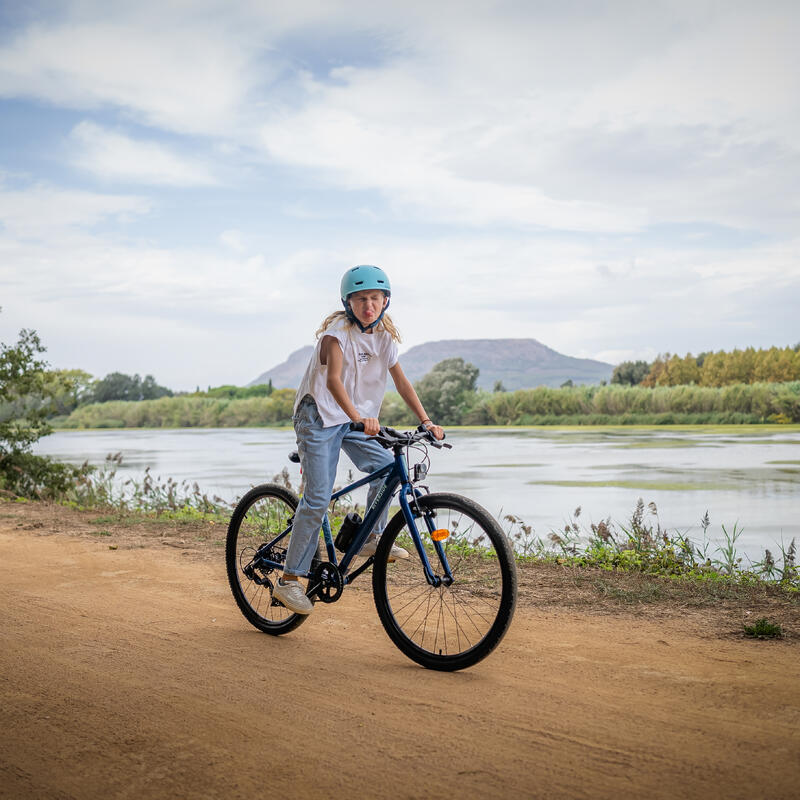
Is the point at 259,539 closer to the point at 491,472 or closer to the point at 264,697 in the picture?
the point at 264,697

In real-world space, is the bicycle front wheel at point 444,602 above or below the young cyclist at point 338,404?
below

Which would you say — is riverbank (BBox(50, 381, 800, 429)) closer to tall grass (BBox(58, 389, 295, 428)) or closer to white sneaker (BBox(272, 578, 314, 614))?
tall grass (BBox(58, 389, 295, 428))

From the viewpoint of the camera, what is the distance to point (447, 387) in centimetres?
2666

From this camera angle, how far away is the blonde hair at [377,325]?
4.69 meters

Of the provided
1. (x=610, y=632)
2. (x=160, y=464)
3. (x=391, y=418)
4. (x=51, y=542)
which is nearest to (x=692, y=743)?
(x=610, y=632)

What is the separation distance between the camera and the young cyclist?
4.60 metres

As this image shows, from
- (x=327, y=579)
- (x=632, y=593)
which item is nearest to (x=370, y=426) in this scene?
(x=327, y=579)

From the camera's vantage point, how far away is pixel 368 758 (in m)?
3.14

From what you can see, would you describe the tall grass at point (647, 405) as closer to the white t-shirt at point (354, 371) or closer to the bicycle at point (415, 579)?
the bicycle at point (415, 579)

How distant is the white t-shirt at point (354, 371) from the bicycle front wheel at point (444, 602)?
717 millimetres

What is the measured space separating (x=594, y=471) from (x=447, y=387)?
12757mm

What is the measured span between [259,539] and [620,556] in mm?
3127

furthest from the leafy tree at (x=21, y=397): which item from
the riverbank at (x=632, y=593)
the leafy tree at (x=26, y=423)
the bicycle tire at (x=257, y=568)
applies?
the bicycle tire at (x=257, y=568)

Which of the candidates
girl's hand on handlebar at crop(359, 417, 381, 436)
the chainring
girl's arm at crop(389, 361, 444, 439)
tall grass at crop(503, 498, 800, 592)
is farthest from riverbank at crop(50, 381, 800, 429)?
girl's hand on handlebar at crop(359, 417, 381, 436)
